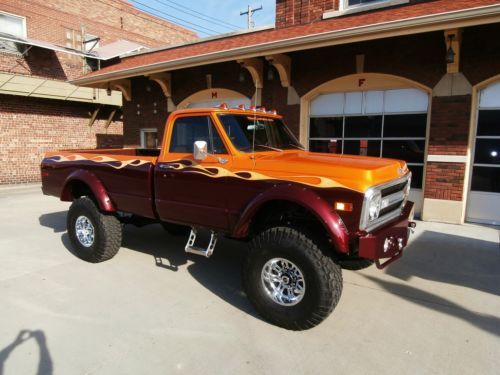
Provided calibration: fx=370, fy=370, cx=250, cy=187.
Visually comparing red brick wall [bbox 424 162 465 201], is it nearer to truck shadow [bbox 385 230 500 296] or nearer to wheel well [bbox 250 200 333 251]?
truck shadow [bbox 385 230 500 296]

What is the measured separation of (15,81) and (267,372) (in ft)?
49.9

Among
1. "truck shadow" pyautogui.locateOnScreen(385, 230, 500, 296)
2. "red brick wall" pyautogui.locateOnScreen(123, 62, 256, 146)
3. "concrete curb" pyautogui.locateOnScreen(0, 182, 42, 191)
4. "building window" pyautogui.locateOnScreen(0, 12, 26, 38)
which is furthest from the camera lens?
"building window" pyautogui.locateOnScreen(0, 12, 26, 38)

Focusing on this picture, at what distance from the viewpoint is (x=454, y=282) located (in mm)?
4570

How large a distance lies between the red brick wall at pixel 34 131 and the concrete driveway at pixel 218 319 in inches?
417

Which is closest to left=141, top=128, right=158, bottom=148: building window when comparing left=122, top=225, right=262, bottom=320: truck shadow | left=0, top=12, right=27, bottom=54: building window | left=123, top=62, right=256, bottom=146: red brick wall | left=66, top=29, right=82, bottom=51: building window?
left=123, top=62, right=256, bottom=146: red brick wall

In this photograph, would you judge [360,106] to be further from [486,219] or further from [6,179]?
[6,179]

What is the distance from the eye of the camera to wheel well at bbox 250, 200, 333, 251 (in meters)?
3.56

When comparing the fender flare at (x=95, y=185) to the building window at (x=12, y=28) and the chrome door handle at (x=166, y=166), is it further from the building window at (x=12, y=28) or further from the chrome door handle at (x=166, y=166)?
the building window at (x=12, y=28)

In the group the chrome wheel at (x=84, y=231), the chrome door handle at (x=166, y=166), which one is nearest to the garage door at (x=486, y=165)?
the chrome door handle at (x=166, y=166)

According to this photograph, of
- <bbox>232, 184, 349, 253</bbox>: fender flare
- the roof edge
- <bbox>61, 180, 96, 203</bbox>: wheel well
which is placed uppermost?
the roof edge

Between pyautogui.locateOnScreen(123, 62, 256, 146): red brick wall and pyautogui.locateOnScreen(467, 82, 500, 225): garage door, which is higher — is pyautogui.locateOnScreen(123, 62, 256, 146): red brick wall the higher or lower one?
the higher one

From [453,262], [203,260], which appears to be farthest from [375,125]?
[203,260]

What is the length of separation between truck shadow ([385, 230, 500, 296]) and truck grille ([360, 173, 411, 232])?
1288mm

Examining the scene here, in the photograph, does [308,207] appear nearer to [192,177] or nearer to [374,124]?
[192,177]
